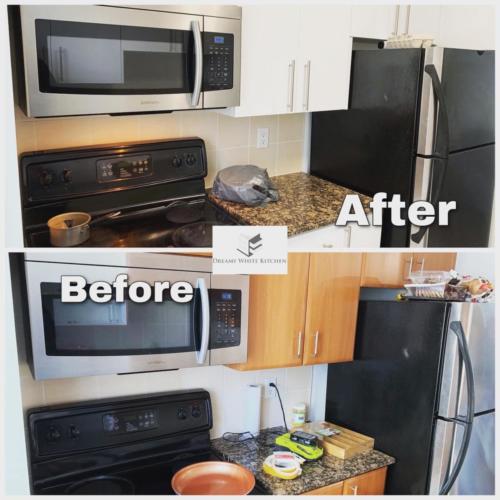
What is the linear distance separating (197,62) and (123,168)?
363mm

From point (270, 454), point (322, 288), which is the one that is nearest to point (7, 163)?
point (322, 288)

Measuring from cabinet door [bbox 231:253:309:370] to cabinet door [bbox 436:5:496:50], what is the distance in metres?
1.09

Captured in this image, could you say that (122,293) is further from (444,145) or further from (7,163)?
(444,145)

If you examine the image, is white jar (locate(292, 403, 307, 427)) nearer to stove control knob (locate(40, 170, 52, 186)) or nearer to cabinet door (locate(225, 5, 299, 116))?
cabinet door (locate(225, 5, 299, 116))

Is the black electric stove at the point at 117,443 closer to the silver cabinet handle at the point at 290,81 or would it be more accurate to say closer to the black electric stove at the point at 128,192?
the black electric stove at the point at 128,192

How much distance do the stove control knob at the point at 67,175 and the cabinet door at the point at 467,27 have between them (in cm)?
140

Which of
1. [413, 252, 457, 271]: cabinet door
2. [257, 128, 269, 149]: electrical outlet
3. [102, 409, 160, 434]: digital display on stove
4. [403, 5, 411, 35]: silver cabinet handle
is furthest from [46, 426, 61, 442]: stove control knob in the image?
[403, 5, 411, 35]: silver cabinet handle

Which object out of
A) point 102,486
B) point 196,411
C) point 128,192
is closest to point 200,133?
point 128,192

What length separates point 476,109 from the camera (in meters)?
2.11

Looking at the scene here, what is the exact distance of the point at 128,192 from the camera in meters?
1.78

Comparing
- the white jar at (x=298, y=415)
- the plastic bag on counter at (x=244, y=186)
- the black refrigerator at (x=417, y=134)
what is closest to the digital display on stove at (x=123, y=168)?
the plastic bag on counter at (x=244, y=186)

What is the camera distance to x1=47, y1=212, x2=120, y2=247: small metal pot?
1.54 meters

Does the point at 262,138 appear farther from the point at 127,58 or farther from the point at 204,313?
the point at 204,313

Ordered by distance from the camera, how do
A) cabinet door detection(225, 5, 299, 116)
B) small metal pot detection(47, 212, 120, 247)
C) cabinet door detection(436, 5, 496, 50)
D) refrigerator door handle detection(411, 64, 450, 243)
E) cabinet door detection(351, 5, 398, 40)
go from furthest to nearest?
cabinet door detection(436, 5, 496, 50) < cabinet door detection(351, 5, 398, 40) < refrigerator door handle detection(411, 64, 450, 243) < cabinet door detection(225, 5, 299, 116) < small metal pot detection(47, 212, 120, 247)
